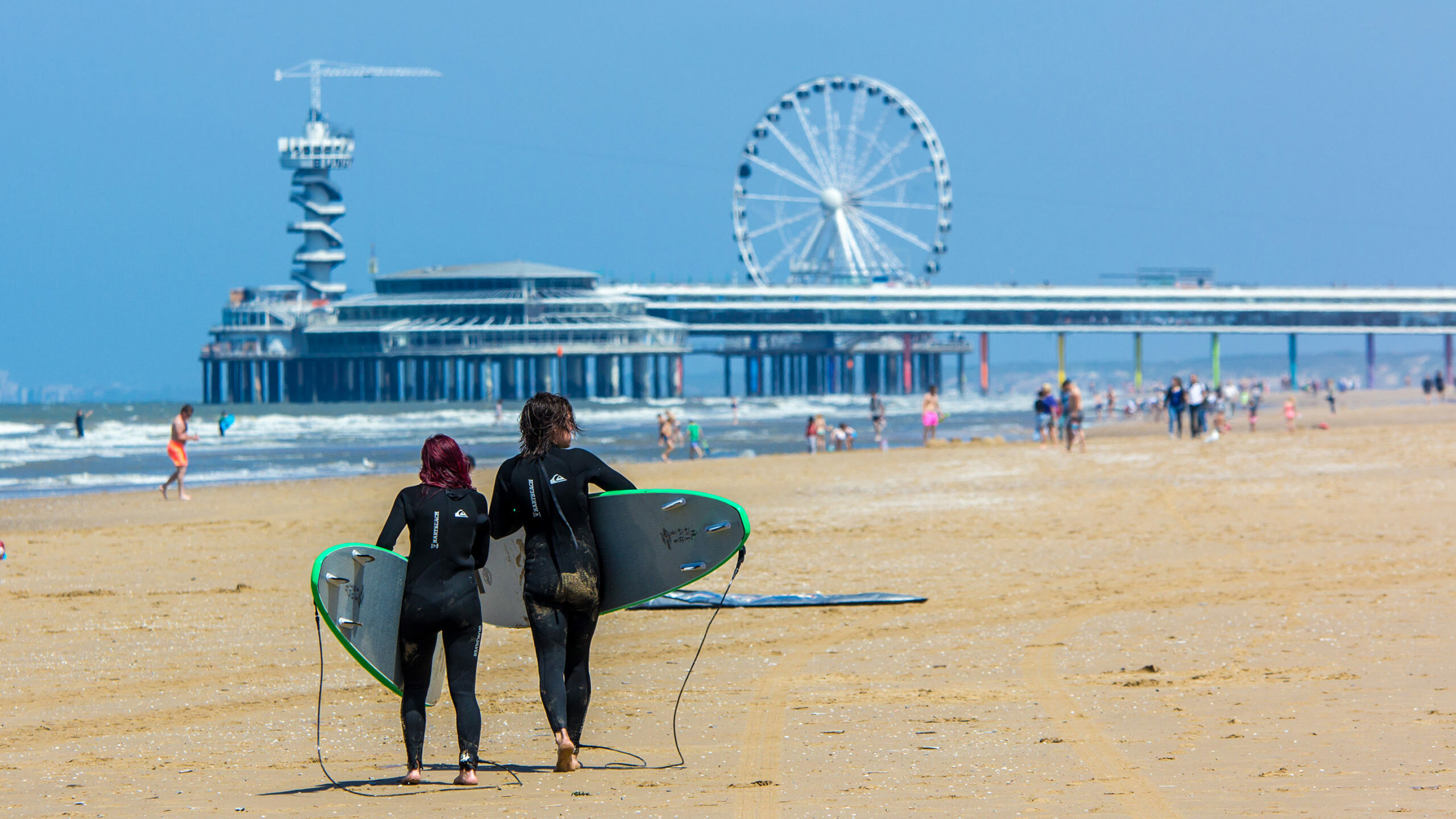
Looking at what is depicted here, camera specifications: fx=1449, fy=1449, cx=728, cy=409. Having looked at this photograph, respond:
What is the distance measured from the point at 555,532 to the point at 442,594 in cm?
44

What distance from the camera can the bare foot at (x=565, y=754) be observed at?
5.17m

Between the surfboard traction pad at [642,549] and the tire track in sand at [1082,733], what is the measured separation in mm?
1505

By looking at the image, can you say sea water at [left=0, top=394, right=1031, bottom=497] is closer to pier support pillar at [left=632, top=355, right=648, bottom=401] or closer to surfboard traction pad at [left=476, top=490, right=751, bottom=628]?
pier support pillar at [left=632, top=355, right=648, bottom=401]

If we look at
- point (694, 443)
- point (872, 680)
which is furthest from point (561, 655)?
point (694, 443)

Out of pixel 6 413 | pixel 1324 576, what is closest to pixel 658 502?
pixel 1324 576

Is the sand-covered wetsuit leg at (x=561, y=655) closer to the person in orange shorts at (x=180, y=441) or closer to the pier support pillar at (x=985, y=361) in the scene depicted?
the person in orange shorts at (x=180, y=441)

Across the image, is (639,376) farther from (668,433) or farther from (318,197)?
(668,433)

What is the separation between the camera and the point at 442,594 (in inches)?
195

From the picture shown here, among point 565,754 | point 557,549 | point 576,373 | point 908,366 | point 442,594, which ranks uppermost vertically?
point 908,366

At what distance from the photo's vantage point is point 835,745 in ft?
18.5

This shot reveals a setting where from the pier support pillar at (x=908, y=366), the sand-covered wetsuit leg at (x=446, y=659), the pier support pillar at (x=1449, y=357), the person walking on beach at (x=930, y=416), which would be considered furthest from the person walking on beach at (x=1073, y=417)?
the pier support pillar at (x=1449, y=357)

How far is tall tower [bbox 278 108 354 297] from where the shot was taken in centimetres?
10975

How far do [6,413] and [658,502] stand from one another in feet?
336

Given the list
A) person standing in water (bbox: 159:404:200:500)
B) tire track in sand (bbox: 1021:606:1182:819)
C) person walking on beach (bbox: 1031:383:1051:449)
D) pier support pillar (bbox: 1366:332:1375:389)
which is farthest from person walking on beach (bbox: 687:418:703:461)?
pier support pillar (bbox: 1366:332:1375:389)
